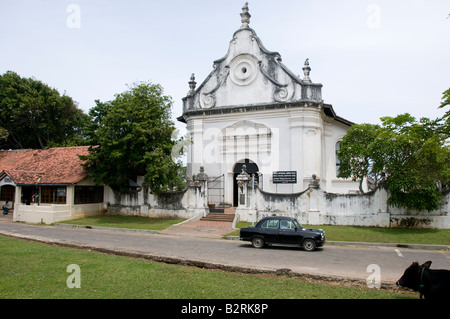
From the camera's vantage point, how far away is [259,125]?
24656 millimetres

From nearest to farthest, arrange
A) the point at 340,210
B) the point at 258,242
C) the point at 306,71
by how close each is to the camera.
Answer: the point at 258,242
the point at 340,210
the point at 306,71

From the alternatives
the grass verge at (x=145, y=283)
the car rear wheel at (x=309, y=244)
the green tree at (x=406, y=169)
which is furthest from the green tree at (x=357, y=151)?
the grass verge at (x=145, y=283)

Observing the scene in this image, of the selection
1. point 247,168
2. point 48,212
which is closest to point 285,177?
point 247,168

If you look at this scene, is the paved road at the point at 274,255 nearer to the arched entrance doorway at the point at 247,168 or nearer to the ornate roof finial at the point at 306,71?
the arched entrance doorway at the point at 247,168

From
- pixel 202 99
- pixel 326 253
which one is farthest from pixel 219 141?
pixel 326 253

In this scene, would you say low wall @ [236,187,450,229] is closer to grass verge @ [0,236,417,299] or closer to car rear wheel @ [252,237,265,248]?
car rear wheel @ [252,237,265,248]

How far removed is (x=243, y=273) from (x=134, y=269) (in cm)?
282

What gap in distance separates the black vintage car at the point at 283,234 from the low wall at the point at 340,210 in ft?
19.5

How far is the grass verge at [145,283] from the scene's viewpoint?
23.1ft

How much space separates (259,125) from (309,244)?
12414 mm

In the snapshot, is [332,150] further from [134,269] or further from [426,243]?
[134,269]

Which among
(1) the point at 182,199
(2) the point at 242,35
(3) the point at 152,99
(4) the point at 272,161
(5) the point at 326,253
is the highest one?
(2) the point at 242,35

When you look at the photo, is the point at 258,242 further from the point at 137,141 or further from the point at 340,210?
the point at 137,141

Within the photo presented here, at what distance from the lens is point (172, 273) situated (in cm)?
882
